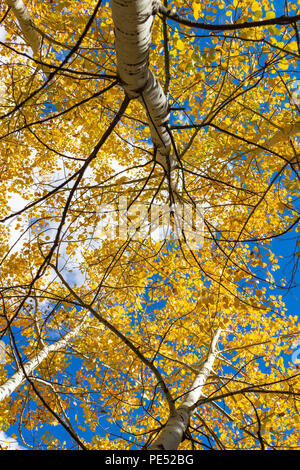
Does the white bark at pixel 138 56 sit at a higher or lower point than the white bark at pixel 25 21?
lower

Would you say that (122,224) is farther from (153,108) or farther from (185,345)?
(153,108)

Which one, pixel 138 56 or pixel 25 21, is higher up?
pixel 25 21

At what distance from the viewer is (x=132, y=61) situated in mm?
1398

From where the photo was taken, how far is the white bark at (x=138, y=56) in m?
1.18

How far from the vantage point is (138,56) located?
1.38 metres

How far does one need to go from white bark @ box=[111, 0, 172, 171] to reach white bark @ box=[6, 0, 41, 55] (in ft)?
7.32

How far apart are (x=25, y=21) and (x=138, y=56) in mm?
2982

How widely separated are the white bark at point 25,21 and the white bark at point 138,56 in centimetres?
223

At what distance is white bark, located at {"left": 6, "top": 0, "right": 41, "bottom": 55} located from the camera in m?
3.01
